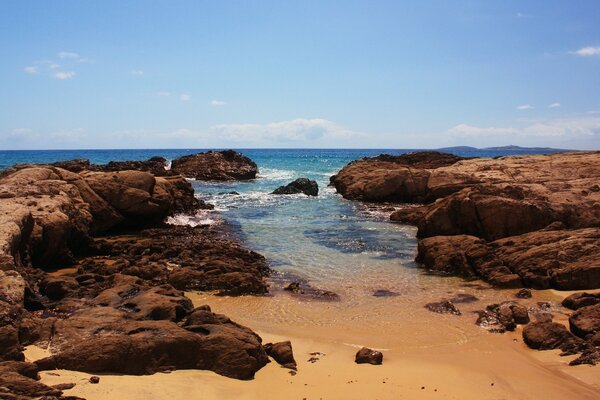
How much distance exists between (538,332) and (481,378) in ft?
7.19

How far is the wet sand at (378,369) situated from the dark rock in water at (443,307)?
25cm

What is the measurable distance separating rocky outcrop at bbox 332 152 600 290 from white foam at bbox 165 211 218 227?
30.6 feet

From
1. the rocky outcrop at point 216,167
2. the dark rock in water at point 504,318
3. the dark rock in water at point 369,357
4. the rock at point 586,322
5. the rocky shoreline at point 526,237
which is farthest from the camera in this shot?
the rocky outcrop at point 216,167

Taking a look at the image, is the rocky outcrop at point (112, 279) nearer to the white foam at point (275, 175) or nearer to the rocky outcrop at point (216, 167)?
the rocky outcrop at point (216, 167)

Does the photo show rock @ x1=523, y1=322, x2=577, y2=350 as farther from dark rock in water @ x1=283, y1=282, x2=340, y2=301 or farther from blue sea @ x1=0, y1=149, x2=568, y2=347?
dark rock in water @ x1=283, y1=282, x2=340, y2=301

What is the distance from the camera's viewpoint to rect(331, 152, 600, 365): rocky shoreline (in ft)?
33.2

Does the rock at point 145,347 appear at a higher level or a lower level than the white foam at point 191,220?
higher

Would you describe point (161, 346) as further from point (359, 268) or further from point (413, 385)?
point (359, 268)

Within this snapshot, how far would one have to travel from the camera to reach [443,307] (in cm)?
1212

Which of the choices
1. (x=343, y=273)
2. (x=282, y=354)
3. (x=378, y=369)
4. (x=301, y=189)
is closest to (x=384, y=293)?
(x=343, y=273)

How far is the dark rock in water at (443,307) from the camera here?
1190cm

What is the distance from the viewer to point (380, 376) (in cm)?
816

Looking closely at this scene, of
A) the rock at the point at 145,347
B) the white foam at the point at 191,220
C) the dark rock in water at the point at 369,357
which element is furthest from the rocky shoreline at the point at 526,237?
the white foam at the point at 191,220

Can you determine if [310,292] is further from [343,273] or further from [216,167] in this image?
[216,167]
